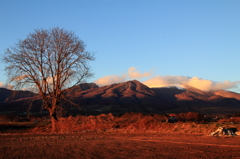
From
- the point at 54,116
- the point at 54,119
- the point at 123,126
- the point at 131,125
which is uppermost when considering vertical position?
the point at 54,116

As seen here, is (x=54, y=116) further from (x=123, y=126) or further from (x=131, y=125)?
(x=131, y=125)

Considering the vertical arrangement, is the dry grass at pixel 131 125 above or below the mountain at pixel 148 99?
below

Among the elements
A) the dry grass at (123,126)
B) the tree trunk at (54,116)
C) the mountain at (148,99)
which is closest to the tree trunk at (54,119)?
the tree trunk at (54,116)

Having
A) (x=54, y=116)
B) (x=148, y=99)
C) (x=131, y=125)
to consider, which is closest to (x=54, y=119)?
(x=54, y=116)

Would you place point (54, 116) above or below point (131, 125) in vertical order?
above

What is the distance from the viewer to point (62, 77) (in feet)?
89.1

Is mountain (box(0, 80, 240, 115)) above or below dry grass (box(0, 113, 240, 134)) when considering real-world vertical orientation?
above

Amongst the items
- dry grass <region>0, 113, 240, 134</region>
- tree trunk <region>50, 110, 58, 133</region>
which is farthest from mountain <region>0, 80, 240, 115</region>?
tree trunk <region>50, 110, 58, 133</region>

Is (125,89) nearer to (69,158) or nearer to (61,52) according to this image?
(61,52)

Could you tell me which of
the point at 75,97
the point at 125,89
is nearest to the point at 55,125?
the point at 75,97

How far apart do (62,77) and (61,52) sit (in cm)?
275

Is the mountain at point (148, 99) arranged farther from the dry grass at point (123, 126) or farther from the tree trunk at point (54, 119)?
the tree trunk at point (54, 119)

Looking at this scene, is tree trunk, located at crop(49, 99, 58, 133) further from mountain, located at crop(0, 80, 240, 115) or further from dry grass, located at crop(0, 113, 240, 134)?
mountain, located at crop(0, 80, 240, 115)

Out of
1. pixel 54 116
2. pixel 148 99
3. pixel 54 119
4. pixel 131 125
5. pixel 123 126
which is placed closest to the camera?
pixel 131 125
